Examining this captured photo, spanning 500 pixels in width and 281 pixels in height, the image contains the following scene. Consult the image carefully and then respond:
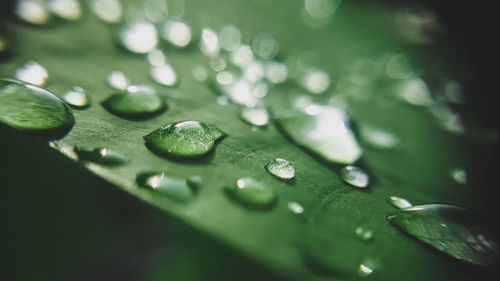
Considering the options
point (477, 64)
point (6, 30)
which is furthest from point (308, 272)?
point (477, 64)

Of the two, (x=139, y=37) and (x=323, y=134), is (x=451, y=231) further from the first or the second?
(x=139, y=37)

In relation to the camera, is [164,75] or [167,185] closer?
[167,185]

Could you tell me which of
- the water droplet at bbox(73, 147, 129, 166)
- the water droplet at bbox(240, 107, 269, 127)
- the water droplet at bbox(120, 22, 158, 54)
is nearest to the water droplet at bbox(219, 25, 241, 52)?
the water droplet at bbox(120, 22, 158, 54)

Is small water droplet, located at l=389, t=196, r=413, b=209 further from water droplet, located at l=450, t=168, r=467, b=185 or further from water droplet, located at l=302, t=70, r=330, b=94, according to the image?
water droplet, located at l=302, t=70, r=330, b=94

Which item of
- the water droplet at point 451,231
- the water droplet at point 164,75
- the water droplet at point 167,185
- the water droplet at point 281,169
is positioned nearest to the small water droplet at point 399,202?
the water droplet at point 451,231

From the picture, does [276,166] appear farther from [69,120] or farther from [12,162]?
[12,162]

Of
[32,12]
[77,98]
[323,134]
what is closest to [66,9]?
[32,12]
